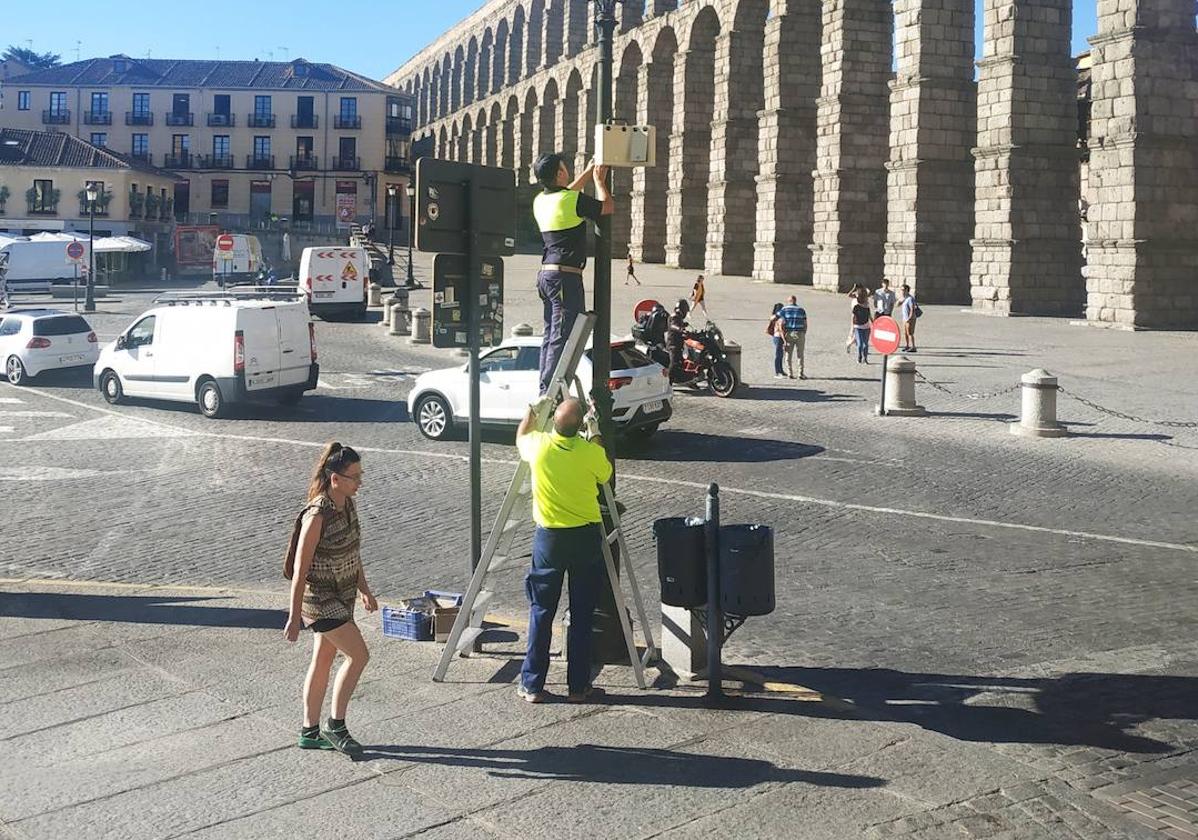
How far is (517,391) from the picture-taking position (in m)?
16.9

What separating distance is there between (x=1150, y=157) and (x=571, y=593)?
2632 cm

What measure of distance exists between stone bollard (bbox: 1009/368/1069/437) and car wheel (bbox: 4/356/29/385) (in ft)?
57.1

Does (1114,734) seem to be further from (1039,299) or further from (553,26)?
(553,26)

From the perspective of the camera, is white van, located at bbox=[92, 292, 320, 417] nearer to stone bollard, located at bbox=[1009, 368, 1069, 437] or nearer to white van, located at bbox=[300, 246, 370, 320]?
stone bollard, located at bbox=[1009, 368, 1069, 437]

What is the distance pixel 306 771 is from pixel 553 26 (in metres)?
79.0

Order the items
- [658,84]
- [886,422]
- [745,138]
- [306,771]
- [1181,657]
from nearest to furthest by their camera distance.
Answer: [306,771] < [1181,657] < [886,422] < [745,138] < [658,84]

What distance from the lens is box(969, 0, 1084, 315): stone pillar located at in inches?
1308

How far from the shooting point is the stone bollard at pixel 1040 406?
16.9 meters

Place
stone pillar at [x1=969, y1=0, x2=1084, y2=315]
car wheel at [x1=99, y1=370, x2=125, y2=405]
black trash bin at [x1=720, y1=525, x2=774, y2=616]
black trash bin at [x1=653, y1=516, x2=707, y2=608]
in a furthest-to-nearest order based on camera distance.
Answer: stone pillar at [x1=969, y1=0, x2=1084, y2=315], car wheel at [x1=99, y1=370, x2=125, y2=405], black trash bin at [x1=653, y1=516, x2=707, y2=608], black trash bin at [x1=720, y1=525, x2=774, y2=616]

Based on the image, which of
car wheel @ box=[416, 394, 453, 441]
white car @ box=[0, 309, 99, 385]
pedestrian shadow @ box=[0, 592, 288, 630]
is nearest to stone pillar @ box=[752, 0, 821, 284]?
white car @ box=[0, 309, 99, 385]

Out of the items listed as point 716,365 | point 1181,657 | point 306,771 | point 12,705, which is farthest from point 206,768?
point 716,365

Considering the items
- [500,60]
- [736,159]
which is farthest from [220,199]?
[736,159]

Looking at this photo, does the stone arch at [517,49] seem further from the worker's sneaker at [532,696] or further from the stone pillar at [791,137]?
the worker's sneaker at [532,696]

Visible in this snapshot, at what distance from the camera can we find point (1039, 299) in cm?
3384
